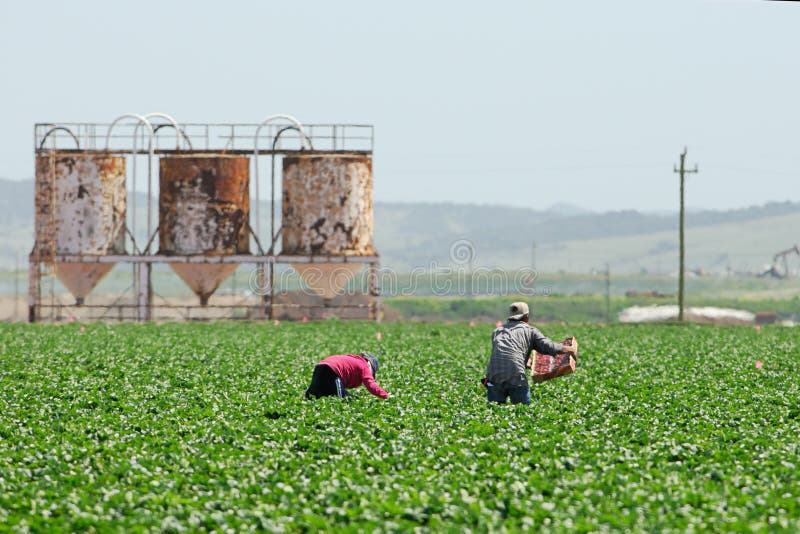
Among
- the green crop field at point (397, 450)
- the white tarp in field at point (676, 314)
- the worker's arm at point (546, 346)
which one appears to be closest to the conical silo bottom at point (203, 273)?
the green crop field at point (397, 450)

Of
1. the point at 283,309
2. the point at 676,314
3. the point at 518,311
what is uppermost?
the point at 518,311

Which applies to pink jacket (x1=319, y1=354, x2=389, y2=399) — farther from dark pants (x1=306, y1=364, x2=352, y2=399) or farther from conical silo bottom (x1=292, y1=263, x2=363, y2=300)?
conical silo bottom (x1=292, y1=263, x2=363, y2=300)

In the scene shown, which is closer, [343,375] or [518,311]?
[518,311]

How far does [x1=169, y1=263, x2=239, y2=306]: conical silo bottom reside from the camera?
51.2m

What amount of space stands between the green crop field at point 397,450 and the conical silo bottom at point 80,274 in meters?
24.3

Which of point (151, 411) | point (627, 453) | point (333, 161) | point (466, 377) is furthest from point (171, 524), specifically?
point (333, 161)

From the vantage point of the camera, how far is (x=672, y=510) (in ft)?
39.2

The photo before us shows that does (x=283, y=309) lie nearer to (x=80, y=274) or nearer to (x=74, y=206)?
(x=80, y=274)

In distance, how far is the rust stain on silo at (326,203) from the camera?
165 feet

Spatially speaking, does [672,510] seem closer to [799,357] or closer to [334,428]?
[334,428]

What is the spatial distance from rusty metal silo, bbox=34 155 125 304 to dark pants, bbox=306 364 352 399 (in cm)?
3373

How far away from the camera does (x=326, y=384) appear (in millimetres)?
19781

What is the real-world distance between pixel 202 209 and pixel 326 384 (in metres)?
31.9

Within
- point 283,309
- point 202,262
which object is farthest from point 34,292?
point 283,309
